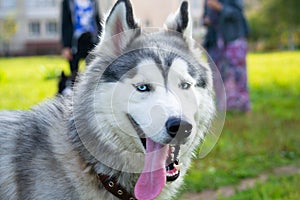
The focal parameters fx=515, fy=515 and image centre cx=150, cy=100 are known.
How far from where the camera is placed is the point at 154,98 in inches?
105

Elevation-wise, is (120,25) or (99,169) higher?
A: (120,25)

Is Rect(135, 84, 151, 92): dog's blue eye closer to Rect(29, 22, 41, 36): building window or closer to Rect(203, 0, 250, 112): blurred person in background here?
Rect(203, 0, 250, 112): blurred person in background

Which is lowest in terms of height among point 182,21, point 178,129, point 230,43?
Result: point 230,43

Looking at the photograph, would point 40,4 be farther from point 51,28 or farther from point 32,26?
point 51,28

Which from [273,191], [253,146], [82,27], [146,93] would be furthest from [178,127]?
Result: [253,146]

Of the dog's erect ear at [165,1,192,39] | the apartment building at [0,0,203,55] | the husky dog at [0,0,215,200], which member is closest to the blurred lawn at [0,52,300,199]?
the husky dog at [0,0,215,200]

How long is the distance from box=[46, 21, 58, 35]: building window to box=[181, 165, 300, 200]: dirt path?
42.0 m

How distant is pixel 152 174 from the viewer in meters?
2.82

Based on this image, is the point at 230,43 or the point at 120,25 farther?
the point at 230,43

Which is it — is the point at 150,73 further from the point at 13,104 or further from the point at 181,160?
the point at 13,104

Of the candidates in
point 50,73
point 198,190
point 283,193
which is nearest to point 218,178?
point 198,190

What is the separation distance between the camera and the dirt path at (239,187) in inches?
179

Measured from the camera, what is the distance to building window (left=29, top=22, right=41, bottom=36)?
45.6 metres

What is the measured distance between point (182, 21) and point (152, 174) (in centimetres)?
91
